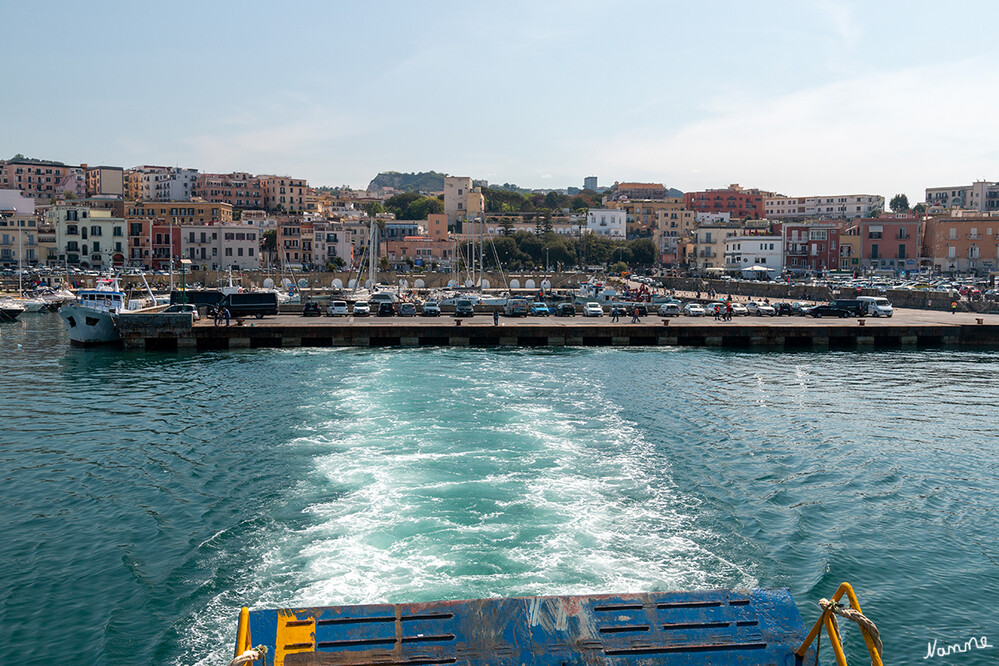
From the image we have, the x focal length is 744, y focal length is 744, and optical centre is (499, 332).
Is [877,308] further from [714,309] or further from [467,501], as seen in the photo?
[467,501]

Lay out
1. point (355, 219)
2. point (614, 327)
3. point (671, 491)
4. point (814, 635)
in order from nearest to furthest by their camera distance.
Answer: point (814, 635)
point (671, 491)
point (614, 327)
point (355, 219)

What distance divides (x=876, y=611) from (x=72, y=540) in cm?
1445

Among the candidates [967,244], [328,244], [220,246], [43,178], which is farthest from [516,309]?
[43,178]

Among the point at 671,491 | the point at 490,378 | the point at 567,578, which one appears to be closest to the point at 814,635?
the point at 567,578

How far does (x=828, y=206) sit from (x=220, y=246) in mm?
108414

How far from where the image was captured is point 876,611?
11.8 m

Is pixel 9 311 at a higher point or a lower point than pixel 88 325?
lower

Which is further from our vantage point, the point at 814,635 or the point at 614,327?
the point at 614,327

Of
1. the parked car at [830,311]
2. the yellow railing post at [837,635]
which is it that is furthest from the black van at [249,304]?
the yellow railing post at [837,635]

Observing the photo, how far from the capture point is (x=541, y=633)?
24.3 ft

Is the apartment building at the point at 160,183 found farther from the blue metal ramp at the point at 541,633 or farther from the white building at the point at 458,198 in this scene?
the blue metal ramp at the point at 541,633

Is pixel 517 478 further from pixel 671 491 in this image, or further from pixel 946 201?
pixel 946 201

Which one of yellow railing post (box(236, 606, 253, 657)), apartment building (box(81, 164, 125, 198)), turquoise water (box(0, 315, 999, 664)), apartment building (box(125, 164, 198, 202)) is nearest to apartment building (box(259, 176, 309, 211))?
apartment building (box(125, 164, 198, 202))

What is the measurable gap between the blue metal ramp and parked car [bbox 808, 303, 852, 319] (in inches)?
1976
